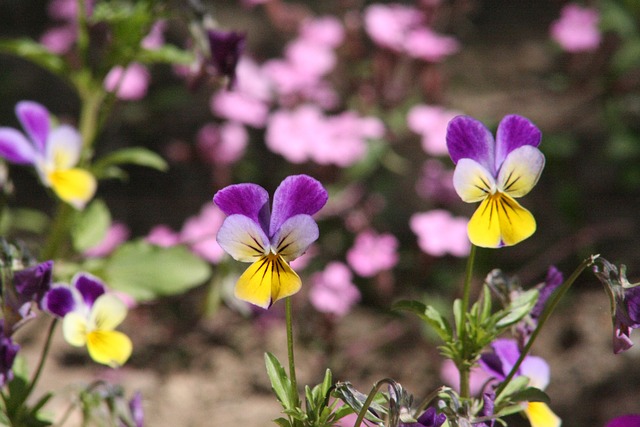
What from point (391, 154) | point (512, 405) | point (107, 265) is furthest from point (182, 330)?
point (512, 405)

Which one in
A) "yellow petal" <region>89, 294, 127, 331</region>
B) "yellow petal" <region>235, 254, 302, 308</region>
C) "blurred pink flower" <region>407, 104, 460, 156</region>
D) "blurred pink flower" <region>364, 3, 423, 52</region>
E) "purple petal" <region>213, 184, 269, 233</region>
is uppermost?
"blurred pink flower" <region>364, 3, 423, 52</region>

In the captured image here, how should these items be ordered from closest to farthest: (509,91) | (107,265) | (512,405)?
(512,405) < (107,265) < (509,91)

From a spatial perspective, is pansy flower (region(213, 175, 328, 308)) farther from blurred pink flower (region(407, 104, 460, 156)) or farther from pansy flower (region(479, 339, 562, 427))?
blurred pink flower (region(407, 104, 460, 156))

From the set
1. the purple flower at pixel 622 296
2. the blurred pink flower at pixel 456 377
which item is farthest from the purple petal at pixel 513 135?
the blurred pink flower at pixel 456 377

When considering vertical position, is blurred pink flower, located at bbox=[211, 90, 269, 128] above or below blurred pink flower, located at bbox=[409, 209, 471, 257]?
above

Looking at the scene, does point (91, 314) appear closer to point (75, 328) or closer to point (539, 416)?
point (75, 328)

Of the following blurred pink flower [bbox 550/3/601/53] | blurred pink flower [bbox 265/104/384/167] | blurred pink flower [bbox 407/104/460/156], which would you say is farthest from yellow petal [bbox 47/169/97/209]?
blurred pink flower [bbox 550/3/601/53]

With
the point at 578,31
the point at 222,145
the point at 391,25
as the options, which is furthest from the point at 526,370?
the point at 578,31

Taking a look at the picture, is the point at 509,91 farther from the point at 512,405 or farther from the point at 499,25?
the point at 512,405
